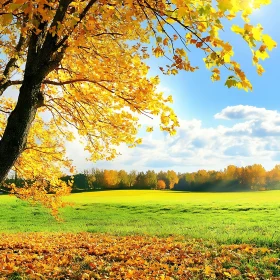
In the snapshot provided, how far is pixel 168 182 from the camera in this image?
303 ft

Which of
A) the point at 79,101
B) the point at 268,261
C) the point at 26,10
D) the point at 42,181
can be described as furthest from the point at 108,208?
the point at 26,10

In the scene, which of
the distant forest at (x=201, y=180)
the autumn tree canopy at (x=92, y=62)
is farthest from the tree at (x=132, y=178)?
the autumn tree canopy at (x=92, y=62)

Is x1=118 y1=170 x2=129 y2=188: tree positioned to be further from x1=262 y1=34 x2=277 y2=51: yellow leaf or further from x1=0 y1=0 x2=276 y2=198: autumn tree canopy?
x1=262 y1=34 x2=277 y2=51: yellow leaf

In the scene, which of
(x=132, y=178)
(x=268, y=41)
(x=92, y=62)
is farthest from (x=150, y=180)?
(x=268, y=41)

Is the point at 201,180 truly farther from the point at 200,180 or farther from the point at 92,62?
the point at 92,62

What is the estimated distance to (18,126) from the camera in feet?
21.1

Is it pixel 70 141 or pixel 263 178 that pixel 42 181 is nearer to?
pixel 70 141

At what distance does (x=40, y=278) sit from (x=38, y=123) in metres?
6.94

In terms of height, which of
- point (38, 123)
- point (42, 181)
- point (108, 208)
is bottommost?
point (108, 208)

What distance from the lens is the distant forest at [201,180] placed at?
75312mm

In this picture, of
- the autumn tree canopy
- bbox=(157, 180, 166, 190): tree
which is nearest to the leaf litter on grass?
the autumn tree canopy

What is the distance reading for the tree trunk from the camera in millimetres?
6434

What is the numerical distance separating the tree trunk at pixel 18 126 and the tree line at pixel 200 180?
6773 cm

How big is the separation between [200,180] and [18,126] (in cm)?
7291
